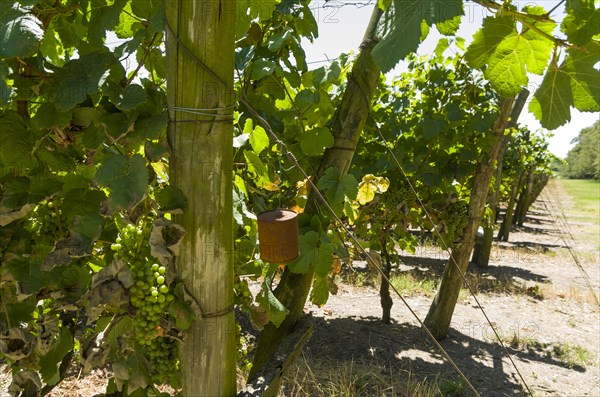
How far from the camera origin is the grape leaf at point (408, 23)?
0.82 m

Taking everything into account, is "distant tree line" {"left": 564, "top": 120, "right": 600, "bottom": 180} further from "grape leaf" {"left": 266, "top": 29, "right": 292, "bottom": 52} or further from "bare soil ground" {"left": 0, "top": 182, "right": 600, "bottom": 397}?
"grape leaf" {"left": 266, "top": 29, "right": 292, "bottom": 52}

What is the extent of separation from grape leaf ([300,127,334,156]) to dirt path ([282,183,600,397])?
8.00ft

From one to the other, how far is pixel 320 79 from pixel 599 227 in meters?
20.8

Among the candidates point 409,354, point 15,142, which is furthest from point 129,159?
point 409,354

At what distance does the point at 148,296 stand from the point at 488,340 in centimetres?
516

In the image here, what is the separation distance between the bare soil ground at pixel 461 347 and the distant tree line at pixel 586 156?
70586mm

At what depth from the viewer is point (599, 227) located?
62.1 ft

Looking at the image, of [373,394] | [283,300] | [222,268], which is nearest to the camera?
[222,268]

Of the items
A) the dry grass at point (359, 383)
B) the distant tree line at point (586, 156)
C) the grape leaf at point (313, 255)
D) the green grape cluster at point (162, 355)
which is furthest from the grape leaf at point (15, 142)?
the distant tree line at point (586, 156)

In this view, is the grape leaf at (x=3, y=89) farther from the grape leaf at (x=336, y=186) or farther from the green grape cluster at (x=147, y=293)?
the grape leaf at (x=336, y=186)

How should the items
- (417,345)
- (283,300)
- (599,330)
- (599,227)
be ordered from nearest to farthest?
(283,300) < (417,345) < (599,330) < (599,227)

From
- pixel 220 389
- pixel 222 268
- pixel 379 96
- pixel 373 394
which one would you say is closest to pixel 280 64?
pixel 222 268

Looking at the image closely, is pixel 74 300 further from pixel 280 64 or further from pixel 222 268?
pixel 280 64

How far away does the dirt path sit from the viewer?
441cm
